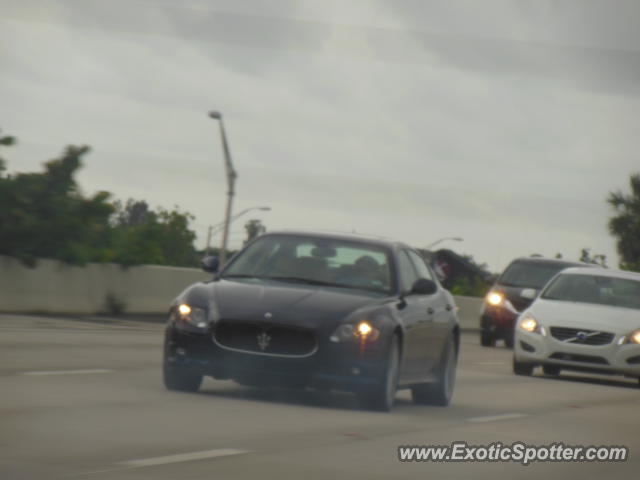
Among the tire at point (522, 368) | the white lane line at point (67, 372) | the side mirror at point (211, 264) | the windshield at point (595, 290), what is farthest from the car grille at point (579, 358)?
the side mirror at point (211, 264)

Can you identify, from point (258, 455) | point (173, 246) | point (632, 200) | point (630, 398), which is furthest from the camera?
point (173, 246)

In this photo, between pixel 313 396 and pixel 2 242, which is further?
pixel 2 242

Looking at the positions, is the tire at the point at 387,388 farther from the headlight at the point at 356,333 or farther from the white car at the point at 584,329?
the white car at the point at 584,329

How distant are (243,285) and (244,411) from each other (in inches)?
56.3

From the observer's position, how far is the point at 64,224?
97.1 feet

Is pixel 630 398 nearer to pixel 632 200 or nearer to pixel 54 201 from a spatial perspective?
pixel 54 201

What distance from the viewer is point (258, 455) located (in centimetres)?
886

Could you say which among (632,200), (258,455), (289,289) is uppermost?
(632,200)

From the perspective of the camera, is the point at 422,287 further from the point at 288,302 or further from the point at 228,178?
the point at 228,178

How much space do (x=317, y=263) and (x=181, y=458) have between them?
4835mm

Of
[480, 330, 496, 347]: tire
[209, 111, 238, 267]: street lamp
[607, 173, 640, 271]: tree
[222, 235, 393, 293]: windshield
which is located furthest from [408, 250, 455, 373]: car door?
[607, 173, 640, 271]: tree

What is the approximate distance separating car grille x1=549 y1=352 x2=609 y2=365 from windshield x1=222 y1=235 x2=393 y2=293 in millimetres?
7053

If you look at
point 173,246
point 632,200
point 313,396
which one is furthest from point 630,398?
point 173,246

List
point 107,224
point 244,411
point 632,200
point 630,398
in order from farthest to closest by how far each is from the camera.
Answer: point 632,200 < point 107,224 < point 630,398 < point 244,411
